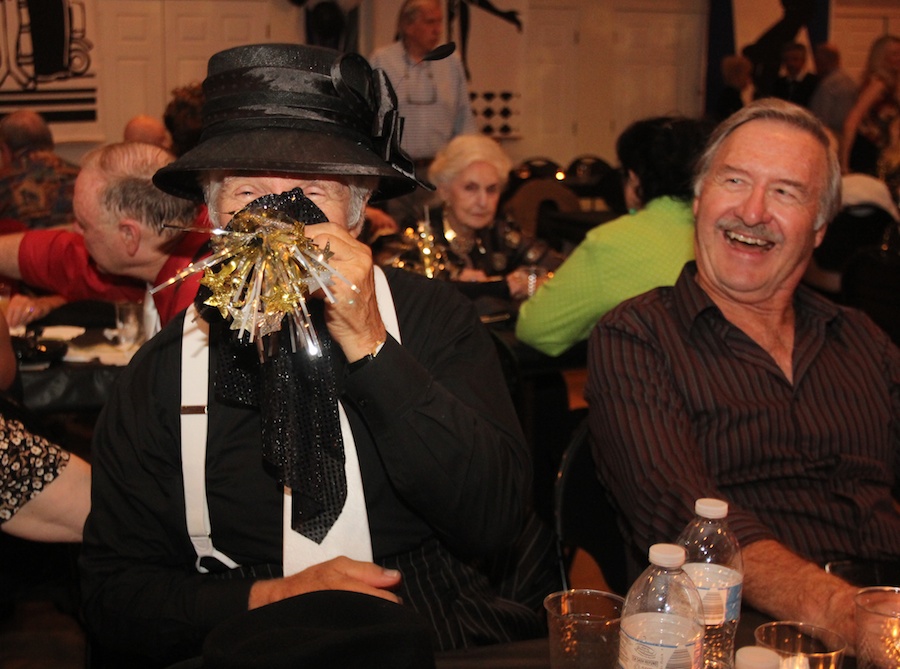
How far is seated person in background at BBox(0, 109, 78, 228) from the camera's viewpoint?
5516 millimetres

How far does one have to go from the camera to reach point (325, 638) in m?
Answer: 1.09

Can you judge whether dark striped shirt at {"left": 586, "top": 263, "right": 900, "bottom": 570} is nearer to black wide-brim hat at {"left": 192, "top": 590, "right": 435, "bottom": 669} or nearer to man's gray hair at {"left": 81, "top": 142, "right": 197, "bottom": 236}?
black wide-brim hat at {"left": 192, "top": 590, "right": 435, "bottom": 669}

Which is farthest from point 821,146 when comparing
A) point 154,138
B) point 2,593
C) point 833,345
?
point 154,138

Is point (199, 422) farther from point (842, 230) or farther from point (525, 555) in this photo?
point (842, 230)

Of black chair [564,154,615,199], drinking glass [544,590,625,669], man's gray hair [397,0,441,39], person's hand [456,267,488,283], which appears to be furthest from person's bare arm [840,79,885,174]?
drinking glass [544,590,625,669]

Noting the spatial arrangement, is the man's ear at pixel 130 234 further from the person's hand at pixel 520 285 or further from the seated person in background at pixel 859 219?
the seated person in background at pixel 859 219

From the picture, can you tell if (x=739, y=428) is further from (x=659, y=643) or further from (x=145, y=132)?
(x=145, y=132)

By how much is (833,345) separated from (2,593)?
192 cm

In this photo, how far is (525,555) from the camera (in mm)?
2281

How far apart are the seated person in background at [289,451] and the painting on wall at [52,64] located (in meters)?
7.57

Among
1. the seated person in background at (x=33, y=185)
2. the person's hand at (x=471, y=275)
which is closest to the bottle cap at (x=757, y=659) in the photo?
the person's hand at (x=471, y=275)

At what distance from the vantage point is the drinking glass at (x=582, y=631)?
1.32 m

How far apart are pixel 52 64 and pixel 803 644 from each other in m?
8.79

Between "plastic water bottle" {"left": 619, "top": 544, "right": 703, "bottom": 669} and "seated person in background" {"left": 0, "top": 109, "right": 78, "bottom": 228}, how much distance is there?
4.74 m
